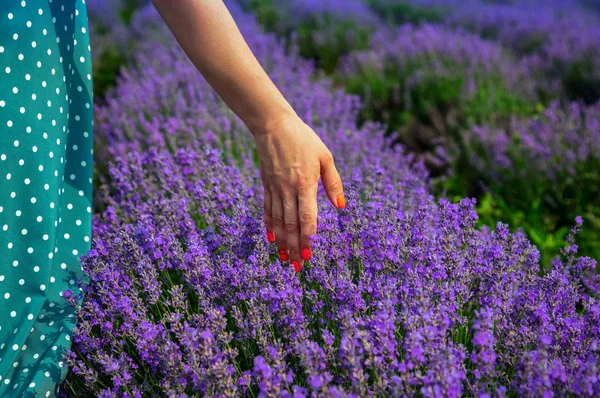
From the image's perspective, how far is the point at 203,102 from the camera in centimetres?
380

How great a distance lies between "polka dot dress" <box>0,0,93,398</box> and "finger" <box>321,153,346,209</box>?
2.54 ft

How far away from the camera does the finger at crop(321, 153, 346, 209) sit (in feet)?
5.34

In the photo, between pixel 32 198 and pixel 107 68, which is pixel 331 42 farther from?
pixel 32 198

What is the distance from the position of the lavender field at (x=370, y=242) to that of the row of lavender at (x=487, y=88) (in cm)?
2

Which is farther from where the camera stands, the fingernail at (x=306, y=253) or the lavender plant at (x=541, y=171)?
the lavender plant at (x=541, y=171)

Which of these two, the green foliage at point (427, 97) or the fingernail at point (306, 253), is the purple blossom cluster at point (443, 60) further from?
the fingernail at point (306, 253)

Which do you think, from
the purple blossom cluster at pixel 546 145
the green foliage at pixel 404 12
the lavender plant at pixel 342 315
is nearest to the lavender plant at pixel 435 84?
the purple blossom cluster at pixel 546 145

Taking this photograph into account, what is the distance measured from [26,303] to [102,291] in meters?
0.27

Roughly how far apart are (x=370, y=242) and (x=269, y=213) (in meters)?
0.29

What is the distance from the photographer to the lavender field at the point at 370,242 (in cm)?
133

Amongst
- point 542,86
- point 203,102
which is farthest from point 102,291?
point 542,86

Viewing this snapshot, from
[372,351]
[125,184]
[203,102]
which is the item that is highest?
[372,351]

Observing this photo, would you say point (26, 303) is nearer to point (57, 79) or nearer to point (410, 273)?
point (57, 79)

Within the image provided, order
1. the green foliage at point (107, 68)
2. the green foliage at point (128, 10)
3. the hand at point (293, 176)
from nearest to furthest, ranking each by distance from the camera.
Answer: the hand at point (293, 176), the green foliage at point (107, 68), the green foliage at point (128, 10)
